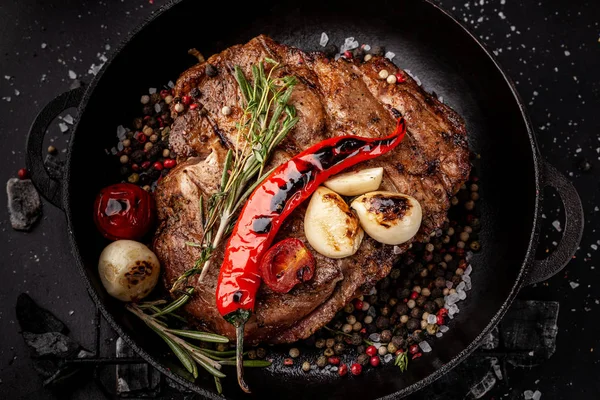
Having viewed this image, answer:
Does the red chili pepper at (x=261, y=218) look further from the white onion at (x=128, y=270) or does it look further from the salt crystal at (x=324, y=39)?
the salt crystal at (x=324, y=39)

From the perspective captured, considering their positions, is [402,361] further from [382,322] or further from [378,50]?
[378,50]

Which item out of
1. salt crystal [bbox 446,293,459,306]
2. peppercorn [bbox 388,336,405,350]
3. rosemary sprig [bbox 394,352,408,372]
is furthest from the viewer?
salt crystal [bbox 446,293,459,306]

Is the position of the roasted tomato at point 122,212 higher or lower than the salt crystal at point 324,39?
lower

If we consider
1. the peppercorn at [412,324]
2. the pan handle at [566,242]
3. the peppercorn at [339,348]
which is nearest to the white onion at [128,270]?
the peppercorn at [339,348]

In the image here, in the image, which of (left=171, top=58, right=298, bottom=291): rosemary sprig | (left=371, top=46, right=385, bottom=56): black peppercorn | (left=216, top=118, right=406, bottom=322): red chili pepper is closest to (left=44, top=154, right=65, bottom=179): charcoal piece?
(left=171, top=58, right=298, bottom=291): rosemary sprig

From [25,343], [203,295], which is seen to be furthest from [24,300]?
[203,295]

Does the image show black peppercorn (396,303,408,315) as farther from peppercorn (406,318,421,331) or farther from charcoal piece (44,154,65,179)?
charcoal piece (44,154,65,179)

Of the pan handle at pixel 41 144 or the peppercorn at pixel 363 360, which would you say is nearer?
the pan handle at pixel 41 144

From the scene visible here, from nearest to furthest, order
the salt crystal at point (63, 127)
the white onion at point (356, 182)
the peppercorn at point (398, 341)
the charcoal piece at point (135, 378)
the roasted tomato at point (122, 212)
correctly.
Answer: the white onion at point (356, 182) < the roasted tomato at point (122, 212) < the peppercorn at point (398, 341) < the charcoal piece at point (135, 378) < the salt crystal at point (63, 127)
